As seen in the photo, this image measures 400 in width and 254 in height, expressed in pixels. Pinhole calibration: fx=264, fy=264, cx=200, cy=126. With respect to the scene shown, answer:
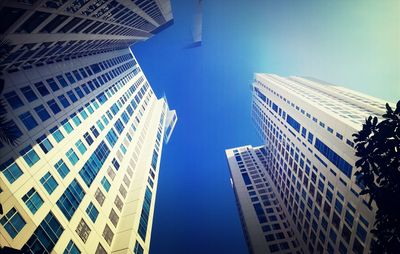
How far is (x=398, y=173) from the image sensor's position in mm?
11102

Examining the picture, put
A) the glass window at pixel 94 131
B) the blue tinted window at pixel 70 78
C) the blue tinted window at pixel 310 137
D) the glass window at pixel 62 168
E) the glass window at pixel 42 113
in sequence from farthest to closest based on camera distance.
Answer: the blue tinted window at pixel 310 137 → the blue tinted window at pixel 70 78 → the glass window at pixel 94 131 → the glass window at pixel 42 113 → the glass window at pixel 62 168

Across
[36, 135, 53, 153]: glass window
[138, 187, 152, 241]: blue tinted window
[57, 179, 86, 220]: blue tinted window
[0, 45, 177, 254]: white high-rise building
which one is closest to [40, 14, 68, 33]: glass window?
[0, 45, 177, 254]: white high-rise building

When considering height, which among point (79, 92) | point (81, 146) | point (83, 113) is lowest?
point (81, 146)

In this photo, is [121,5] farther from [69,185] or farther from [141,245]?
[141,245]

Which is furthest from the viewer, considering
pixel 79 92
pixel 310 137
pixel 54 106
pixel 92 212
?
pixel 310 137

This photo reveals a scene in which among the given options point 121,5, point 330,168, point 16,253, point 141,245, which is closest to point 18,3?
point 16,253

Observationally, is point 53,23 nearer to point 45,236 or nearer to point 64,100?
point 64,100

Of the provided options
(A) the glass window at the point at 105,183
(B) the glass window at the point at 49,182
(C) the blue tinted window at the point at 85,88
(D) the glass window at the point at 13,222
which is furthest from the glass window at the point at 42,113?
(C) the blue tinted window at the point at 85,88

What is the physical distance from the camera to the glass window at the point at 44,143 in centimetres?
2954

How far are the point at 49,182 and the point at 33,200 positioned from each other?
11.1 feet

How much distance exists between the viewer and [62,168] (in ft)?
102

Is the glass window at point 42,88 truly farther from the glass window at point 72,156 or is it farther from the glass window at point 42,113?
the glass window at point 72,156

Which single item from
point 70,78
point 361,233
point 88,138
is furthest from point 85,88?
point 361,233

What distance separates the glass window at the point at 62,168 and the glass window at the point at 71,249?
795 centimetres
